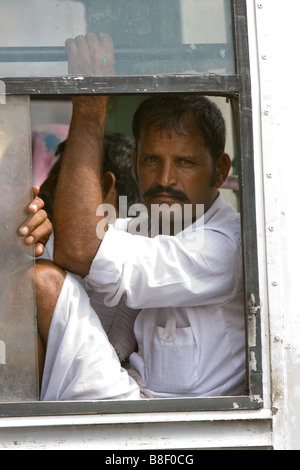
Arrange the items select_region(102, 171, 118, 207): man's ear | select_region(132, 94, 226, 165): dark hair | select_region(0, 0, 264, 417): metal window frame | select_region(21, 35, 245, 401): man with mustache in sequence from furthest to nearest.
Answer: select_region(102, 171, 118, 207): man's ear < select_region(132, 94, 226, 165): dark hair < select_region(21, 35, 245, 401): man with mustache < select_region(0, 0, 264, 417): metal window frame

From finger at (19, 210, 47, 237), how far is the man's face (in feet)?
1.95

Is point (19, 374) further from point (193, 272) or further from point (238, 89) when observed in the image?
point (238, 89)

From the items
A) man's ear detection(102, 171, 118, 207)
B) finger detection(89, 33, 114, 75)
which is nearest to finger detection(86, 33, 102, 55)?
finger detection(89, 33, 114, 75)

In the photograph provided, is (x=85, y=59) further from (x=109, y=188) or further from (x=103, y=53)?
(x=109, y=188)

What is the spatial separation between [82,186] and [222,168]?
662 mm

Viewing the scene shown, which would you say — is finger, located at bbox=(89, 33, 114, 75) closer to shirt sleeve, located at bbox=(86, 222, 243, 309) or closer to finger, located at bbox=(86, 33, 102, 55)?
finger, located at bbox=(86, 33, 102, 55)

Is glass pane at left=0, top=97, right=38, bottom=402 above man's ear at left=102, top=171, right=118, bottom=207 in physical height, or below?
below

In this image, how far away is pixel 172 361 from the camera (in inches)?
89.0

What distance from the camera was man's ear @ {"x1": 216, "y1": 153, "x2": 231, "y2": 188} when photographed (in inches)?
103

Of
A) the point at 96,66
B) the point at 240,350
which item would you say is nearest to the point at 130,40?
the point at 96,66

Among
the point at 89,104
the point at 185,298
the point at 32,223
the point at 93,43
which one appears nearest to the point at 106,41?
the point at 93,43

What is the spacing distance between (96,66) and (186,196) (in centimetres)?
69

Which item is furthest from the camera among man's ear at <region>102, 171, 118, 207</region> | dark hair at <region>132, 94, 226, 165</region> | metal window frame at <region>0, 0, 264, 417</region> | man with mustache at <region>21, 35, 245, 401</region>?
man's ear at <region>102, 171, 118, 207</region>

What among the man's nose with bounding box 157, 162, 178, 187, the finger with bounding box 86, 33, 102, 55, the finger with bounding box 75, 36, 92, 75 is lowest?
the man's nose with bounding box 157, 162, 178, 187
